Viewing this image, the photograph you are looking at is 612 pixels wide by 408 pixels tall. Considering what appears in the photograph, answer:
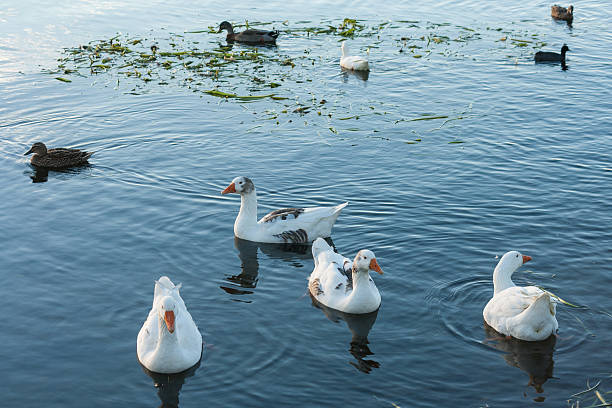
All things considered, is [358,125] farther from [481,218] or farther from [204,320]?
[204,320]

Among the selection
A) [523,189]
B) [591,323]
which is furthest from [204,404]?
[523,189]

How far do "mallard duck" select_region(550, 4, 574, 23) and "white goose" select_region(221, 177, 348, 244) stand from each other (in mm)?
25049

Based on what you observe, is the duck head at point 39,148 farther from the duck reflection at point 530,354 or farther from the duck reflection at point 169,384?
the duck reflection at point 530,354

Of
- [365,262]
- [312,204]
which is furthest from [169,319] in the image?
[312,204]

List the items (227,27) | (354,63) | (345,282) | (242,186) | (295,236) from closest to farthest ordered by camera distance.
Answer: (345,282) → (295,236) → (242,186) → (354,63) → (227,27)

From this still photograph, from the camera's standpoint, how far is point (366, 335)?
12602 mm

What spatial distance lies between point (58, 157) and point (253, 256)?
7925 millimetres

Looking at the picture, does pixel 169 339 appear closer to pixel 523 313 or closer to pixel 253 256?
pixel 253 256

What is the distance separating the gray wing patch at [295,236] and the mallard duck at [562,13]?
25.6 meters

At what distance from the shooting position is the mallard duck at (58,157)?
68.0ft

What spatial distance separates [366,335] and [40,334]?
5.72 meters

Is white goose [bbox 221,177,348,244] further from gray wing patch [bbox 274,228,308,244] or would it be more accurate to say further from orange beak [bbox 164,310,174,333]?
orange beak [bbox 164,310,174,333]

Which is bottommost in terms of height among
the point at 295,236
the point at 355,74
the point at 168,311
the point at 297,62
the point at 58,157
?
the point at 295,236

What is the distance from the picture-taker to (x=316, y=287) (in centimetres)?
1375
